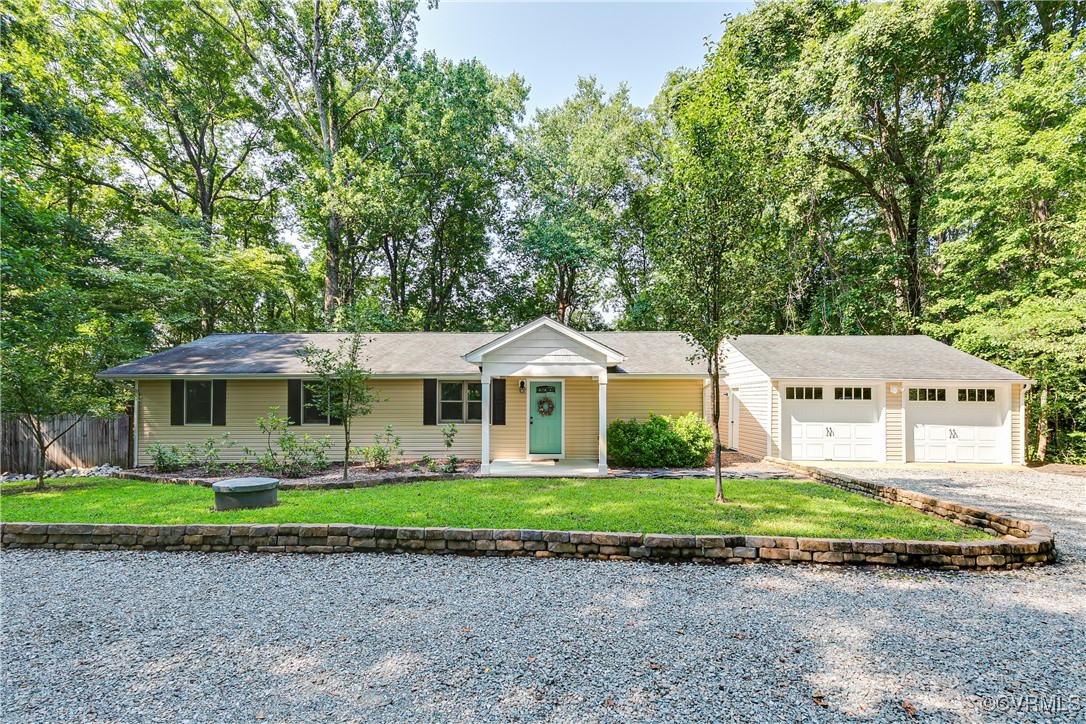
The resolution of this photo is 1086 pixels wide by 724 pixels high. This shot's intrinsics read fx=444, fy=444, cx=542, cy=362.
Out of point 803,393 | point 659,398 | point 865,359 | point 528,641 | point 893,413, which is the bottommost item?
point 528,641

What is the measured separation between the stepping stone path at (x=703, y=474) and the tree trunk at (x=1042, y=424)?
8.31 metres

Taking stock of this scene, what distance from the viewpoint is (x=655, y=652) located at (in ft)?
10.9

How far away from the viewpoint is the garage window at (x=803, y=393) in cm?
1197

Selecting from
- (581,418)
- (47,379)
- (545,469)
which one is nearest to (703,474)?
(581,418)

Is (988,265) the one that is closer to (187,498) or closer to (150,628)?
(150,628)

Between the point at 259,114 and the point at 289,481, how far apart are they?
19870 mm

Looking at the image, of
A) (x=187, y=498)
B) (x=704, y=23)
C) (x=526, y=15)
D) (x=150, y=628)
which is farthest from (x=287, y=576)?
(x=704, y=23)

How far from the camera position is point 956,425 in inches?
468

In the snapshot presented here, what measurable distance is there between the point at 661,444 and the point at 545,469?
2909 millimetres

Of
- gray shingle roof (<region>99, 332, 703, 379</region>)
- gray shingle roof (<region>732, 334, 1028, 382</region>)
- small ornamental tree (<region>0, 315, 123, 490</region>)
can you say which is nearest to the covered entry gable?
gray shingle roof (<region>99, 332, 703, 379</region>)

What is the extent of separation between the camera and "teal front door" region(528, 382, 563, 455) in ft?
38.3

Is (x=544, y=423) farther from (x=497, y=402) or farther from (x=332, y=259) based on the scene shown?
(x=332, y=259)

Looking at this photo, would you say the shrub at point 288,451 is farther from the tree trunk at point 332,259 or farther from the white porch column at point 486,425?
the tree trunk at point 332,259

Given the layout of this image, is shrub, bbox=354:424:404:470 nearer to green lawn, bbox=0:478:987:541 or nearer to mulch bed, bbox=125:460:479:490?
mulch bed, bbox=125:460:479:490
